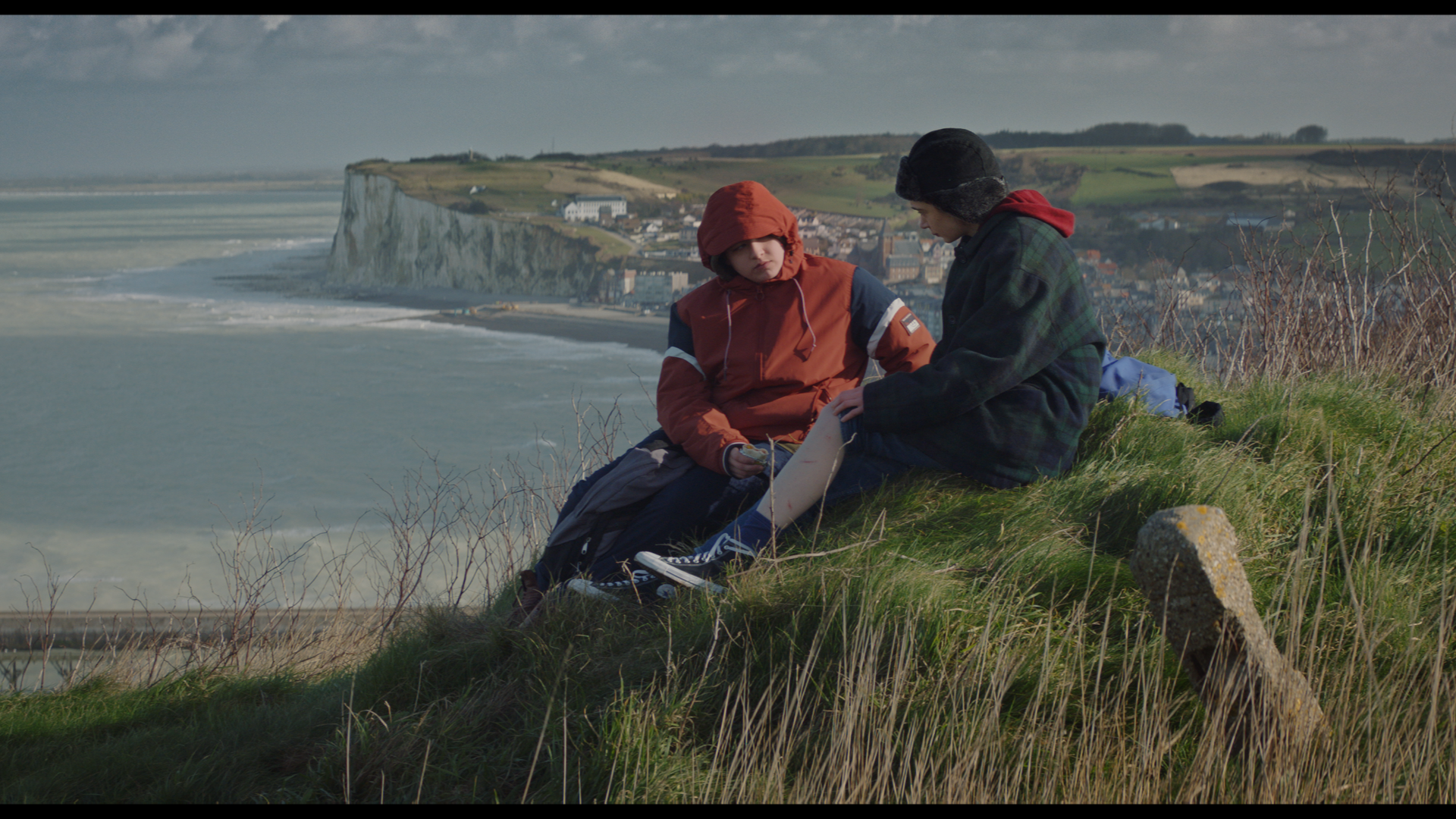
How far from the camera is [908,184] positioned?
2.71 meters

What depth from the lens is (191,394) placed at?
26000mm

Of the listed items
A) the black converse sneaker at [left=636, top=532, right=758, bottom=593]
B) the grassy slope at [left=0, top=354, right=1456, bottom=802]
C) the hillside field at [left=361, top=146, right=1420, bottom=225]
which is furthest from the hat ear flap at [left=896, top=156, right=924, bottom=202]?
the hillside field at [left=361, top=146, right=1420, bottom=225]

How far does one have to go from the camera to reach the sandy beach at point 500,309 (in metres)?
35.6

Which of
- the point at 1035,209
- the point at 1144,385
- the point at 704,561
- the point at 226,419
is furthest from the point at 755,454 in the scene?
the point at 226,419

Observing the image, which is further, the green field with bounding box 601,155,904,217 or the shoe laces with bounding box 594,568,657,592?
the green field with bounding box 601,155,904,217

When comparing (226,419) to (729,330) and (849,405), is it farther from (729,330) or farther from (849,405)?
(849,405)

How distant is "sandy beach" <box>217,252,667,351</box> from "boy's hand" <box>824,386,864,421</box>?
83.0 feet

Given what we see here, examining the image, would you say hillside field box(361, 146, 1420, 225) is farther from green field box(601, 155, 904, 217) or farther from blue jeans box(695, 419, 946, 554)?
blue jeans box(695, 419, 946, 554)

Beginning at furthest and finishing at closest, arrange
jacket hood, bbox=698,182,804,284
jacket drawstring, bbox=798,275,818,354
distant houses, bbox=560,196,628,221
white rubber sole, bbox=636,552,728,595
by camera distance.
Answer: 1. distant houses, bbox=560,196,628,221
2. jacket drawstring, bbox=798,275,818,354
3. jacket hood, bbox=698,182,804,284
4. white rubber sole, bbox=636,552,728,595

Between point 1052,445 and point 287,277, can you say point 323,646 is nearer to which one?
point 1052,445

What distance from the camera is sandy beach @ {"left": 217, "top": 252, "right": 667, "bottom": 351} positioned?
3562 cm

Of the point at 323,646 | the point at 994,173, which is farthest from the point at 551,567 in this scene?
the point at 323,646

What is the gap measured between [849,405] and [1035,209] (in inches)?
28.5

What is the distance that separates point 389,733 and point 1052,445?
182 centimetres
